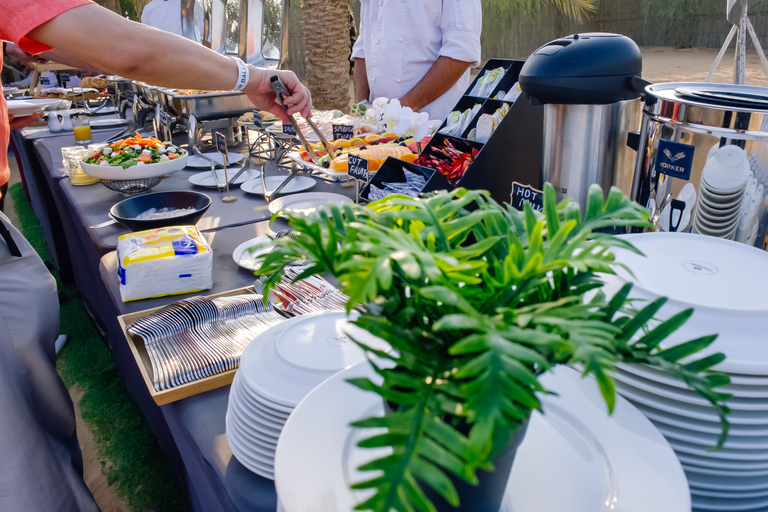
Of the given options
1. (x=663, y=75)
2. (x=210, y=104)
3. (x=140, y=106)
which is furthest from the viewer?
(x=663, y=75)

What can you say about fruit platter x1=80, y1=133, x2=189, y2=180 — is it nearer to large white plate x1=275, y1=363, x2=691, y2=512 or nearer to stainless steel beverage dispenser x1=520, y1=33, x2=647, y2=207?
stainless steel beverage dispenser x1=520, y1=33, x2=647, y2=207

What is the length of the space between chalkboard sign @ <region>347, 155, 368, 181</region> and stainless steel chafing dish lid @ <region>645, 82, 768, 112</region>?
0.66m

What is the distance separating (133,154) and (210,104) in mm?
484

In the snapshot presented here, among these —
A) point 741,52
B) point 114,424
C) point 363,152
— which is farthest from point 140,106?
point 741,52

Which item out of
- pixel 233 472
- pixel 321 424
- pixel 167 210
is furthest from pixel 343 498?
pixel 167 210

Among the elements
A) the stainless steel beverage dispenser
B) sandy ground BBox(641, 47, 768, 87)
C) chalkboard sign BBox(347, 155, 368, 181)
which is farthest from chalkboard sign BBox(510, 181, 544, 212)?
sandy ground BBox(641, 47, 768, 87)

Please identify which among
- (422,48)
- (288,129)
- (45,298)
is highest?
(422,48)

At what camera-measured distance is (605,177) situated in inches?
37.2

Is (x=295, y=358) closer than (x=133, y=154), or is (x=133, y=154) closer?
(x=295, y=358)

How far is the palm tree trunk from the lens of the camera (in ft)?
15.7

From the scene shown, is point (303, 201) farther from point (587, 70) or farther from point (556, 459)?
point (556, 459)

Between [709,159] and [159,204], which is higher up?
[709,159]

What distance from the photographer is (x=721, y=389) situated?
16.0 inches

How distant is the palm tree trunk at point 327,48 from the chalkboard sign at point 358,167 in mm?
4045
